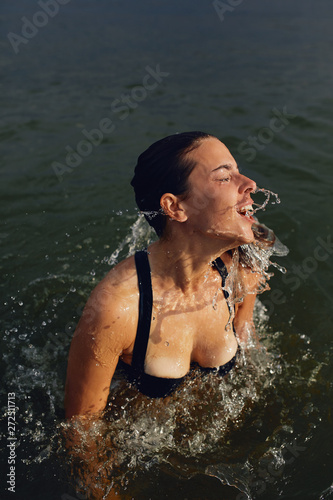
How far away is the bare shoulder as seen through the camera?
10.0ft

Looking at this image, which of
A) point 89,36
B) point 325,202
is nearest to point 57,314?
point 325,202

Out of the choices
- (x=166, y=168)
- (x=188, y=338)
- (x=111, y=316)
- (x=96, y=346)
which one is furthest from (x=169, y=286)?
(x=166, y=168)

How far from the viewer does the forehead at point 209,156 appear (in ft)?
10.00

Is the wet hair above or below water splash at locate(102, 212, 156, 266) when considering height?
above

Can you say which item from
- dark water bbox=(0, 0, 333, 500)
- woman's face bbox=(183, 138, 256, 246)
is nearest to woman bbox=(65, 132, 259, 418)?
woman's face bbox=(183, 138, 256, 246)

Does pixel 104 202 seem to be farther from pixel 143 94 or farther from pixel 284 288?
pixel 143 94

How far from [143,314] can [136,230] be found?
280cm

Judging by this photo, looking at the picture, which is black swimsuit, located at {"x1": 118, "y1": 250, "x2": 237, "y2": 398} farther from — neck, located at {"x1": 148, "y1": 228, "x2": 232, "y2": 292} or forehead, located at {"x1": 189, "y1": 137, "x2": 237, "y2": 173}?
forehead, located at {"x1": 189, "y1": 137, "x2": 237, "y2": 173}

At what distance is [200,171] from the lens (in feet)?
9.98

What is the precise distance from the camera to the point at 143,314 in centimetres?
321

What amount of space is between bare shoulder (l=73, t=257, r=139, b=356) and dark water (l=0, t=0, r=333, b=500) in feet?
2.65

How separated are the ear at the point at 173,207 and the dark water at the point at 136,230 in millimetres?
1513

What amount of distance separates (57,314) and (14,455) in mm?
1692

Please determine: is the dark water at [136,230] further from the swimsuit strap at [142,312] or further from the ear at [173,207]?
the ear at [173,207]
